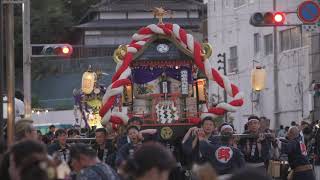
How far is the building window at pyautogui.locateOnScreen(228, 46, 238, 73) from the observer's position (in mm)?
54781

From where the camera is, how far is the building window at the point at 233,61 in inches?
2157

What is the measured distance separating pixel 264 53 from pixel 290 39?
2.75 meters

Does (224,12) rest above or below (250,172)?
above

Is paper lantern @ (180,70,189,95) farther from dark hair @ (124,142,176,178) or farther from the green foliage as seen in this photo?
the green foliage

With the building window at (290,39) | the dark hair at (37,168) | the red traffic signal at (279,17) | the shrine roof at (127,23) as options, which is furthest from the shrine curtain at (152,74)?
the shrine roof at (127,23)

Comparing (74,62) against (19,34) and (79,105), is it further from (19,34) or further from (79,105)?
(79,105)

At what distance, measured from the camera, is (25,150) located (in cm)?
687

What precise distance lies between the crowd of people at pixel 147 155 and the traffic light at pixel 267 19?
212 inches

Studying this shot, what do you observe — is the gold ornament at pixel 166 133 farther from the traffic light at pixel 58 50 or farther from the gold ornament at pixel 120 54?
the traffic light at pixel 58 50

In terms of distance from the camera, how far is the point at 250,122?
17.0 meters

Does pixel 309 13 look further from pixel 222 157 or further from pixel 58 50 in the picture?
pixel 58 50

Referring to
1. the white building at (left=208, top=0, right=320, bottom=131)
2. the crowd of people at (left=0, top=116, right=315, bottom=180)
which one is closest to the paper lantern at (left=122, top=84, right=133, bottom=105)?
the crowd of people at (left=0, top=116, right=315, bottom=180)

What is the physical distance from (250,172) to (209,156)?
9.36 metres

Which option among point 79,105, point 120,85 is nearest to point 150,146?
point 120,85
